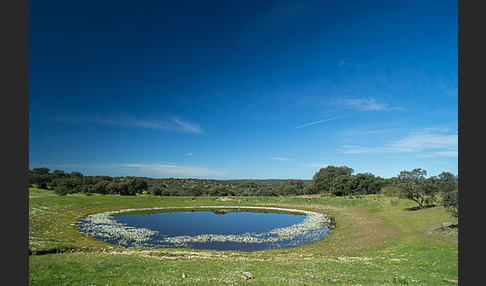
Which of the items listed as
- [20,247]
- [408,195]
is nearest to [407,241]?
[408,195]

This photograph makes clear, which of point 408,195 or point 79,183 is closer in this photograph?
point 408,195

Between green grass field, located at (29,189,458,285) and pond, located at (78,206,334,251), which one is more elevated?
green grass field, located at (29,189,458,285)

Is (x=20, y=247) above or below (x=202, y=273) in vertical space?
above

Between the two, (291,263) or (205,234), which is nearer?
(291,263)

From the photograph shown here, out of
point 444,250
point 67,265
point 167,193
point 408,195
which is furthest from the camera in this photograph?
point 167,193

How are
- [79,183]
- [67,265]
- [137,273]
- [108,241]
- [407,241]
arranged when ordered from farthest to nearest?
1. [79,183]
2. [108,241]
3. [407,241]
4. [67,265]
5. [137,273]

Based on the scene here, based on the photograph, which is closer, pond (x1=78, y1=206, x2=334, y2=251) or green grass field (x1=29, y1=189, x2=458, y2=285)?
green grass field (x1=29, y1=189, x2=458, y2=285)

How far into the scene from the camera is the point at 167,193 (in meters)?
102

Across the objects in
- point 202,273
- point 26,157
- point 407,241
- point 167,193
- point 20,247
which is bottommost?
point 167,193

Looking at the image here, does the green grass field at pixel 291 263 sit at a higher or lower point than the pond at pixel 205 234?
higher

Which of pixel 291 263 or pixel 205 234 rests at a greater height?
pixel 291 263

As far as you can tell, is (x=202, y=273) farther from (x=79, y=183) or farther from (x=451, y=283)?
(x=79, y=183)

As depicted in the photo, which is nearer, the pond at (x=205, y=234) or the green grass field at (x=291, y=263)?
the green grass field at (x=291, y=263)

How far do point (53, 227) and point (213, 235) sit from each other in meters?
25.4
